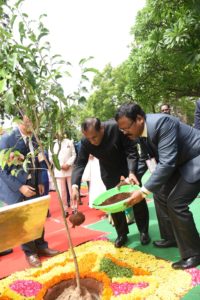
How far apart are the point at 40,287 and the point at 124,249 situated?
3.97 ft

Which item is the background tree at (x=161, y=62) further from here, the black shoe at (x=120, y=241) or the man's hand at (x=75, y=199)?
the black shoe at (x=120, y=241)

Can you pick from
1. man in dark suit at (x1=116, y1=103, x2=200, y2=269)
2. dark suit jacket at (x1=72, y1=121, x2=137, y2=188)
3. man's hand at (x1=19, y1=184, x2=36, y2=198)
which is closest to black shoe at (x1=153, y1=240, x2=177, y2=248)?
man in dark suit at (x1=116, y1=103, x2=200, y2=269)

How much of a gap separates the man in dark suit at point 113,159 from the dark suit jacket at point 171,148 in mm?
719

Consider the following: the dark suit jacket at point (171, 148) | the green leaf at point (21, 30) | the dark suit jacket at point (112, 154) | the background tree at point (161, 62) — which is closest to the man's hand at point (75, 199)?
the dark suit jacket at point (112, 154)

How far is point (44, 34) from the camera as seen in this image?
Answer: 2.27 metres

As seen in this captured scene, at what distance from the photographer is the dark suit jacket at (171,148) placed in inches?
118

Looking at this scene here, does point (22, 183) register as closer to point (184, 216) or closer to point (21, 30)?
point (184, 216)

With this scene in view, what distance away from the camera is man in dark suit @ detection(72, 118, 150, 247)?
3.82m

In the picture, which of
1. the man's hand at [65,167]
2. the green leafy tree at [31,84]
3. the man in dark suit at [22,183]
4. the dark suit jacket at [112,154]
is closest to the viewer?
the green leafy tree at [31,84]

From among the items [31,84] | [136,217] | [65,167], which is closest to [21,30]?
[31,84]

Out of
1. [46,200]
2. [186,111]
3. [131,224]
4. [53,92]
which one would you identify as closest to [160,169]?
[46,200]

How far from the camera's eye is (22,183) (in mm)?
3828

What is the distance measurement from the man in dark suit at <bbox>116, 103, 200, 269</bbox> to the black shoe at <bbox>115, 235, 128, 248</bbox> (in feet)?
3.05

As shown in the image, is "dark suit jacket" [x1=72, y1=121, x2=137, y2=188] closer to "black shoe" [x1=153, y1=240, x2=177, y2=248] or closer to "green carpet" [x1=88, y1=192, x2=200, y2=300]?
"green carpet" [x1=88, y1=192, x2=200, y2=300]
